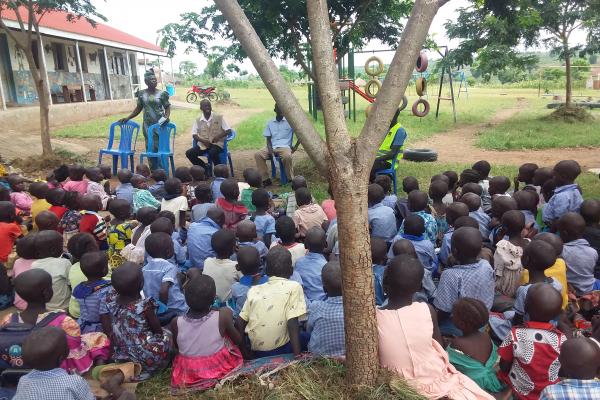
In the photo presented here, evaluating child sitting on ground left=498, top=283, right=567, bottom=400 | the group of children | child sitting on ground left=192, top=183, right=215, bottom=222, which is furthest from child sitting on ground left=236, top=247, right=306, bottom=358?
child sitting on ground left=192, top=183, right=215, bottom=222

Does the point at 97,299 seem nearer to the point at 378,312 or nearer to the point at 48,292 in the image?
the point at 48,292

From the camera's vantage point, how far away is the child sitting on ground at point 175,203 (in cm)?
500

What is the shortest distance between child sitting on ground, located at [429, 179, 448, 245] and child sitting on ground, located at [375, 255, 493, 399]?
6.73 ft

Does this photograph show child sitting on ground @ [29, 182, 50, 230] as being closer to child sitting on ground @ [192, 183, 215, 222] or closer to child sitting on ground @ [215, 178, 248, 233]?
child sitting on ground @ [192, 183, 215, 222]

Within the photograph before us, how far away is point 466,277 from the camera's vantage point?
3.08 meters

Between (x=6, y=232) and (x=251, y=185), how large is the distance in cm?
244

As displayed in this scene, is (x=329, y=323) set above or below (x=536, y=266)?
below

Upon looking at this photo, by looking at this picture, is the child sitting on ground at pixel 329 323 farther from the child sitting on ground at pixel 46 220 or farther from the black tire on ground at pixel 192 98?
the black tire on ground at pixel 192 98

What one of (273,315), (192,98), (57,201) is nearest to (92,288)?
(273,315)

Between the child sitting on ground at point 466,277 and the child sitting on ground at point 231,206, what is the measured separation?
2.32 m

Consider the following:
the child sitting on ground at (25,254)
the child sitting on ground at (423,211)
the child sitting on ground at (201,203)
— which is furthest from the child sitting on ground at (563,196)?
the child sitting on ground at (25,254)

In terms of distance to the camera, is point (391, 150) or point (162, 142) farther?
point (162, 142)

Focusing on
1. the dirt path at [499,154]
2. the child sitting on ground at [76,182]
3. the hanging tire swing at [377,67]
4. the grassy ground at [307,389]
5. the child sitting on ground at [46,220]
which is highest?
the hanging tire swing at [377,67]

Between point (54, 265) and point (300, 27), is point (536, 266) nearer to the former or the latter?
point (54, 265)
